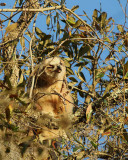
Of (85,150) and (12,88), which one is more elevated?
(12,88)

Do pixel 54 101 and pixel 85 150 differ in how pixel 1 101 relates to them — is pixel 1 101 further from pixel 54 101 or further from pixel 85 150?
pixel 54 101

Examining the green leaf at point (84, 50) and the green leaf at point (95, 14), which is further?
the green leaf at point (95, 14)

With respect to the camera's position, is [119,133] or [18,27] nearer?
[119,133]

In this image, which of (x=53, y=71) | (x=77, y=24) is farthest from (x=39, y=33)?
(x=53, y=71)

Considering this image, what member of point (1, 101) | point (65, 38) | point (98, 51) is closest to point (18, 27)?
point (65, 38)

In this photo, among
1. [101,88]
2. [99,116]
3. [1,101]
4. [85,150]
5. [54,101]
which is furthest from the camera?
[54,101]

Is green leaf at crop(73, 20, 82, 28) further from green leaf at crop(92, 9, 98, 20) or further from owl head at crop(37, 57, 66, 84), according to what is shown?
owl head at crop(37, 57, 66, 84)

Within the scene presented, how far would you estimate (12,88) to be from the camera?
258cm

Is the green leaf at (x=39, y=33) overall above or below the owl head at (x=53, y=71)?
above

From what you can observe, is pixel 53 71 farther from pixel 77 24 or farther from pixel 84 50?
pixel 77 24

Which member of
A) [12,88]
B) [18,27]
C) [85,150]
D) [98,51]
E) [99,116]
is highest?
[18,27]

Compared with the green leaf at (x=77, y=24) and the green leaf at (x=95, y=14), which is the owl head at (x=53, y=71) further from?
the green leaf at (x=95, y=14)

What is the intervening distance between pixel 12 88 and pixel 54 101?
2.60m

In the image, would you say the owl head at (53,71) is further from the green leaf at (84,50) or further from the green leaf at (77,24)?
the green leaf at (77,24)
